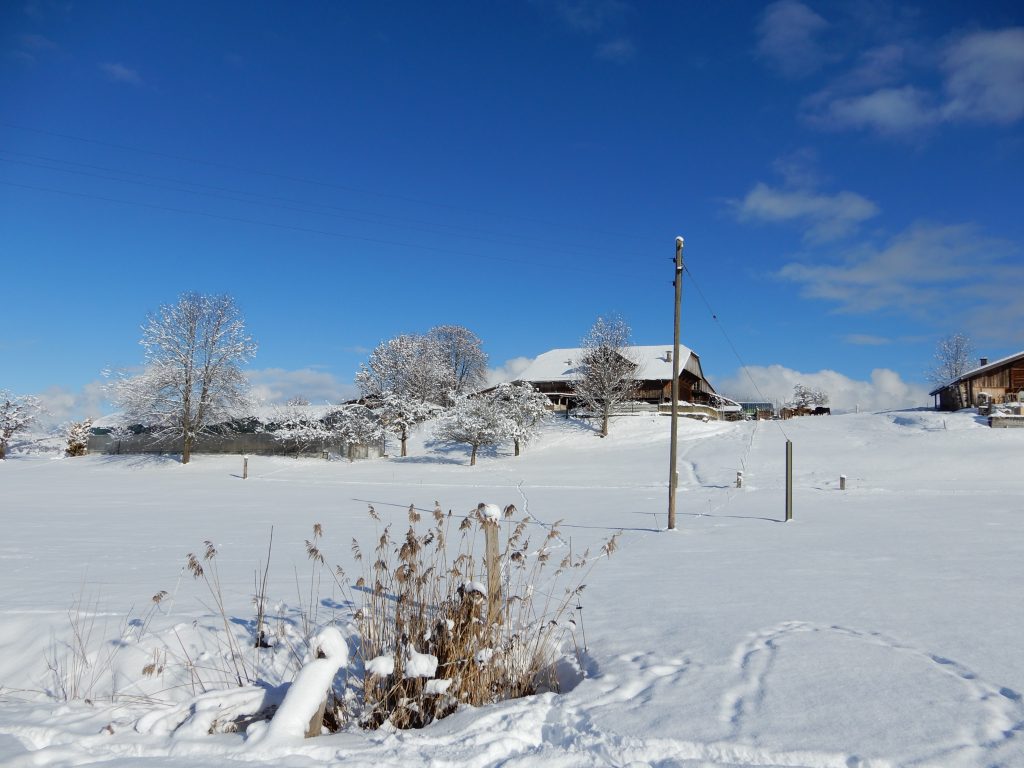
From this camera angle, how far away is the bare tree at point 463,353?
68.8 metres

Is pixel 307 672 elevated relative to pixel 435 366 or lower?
lower

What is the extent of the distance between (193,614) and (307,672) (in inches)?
129

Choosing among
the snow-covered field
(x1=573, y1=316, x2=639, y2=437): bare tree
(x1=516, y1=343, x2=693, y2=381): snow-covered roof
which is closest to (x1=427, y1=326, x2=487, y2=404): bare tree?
(x1=516, y1=343, x2=693, y2=381): snow-covered roof

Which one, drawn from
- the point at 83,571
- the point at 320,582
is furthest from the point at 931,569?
the point at 83,571

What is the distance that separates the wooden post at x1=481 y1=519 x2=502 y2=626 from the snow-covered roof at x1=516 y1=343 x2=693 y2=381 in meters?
52.7

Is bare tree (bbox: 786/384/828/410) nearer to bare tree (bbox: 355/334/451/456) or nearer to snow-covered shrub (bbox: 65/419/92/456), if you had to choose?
bare tree (bbox: 355/334/451/456)

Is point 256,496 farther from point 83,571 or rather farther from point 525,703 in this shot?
point 525,703

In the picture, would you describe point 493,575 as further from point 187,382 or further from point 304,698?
point 187,382

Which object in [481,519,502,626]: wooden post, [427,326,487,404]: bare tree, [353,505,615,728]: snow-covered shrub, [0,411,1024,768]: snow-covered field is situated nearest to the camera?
[0,411,1024,768]: snow-covered field

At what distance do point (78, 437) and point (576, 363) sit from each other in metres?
41.7

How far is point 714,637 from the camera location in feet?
18.1

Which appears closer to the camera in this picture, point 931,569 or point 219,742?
point 219,742

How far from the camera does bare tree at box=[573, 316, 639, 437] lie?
47.8m

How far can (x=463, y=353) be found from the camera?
227 feet
